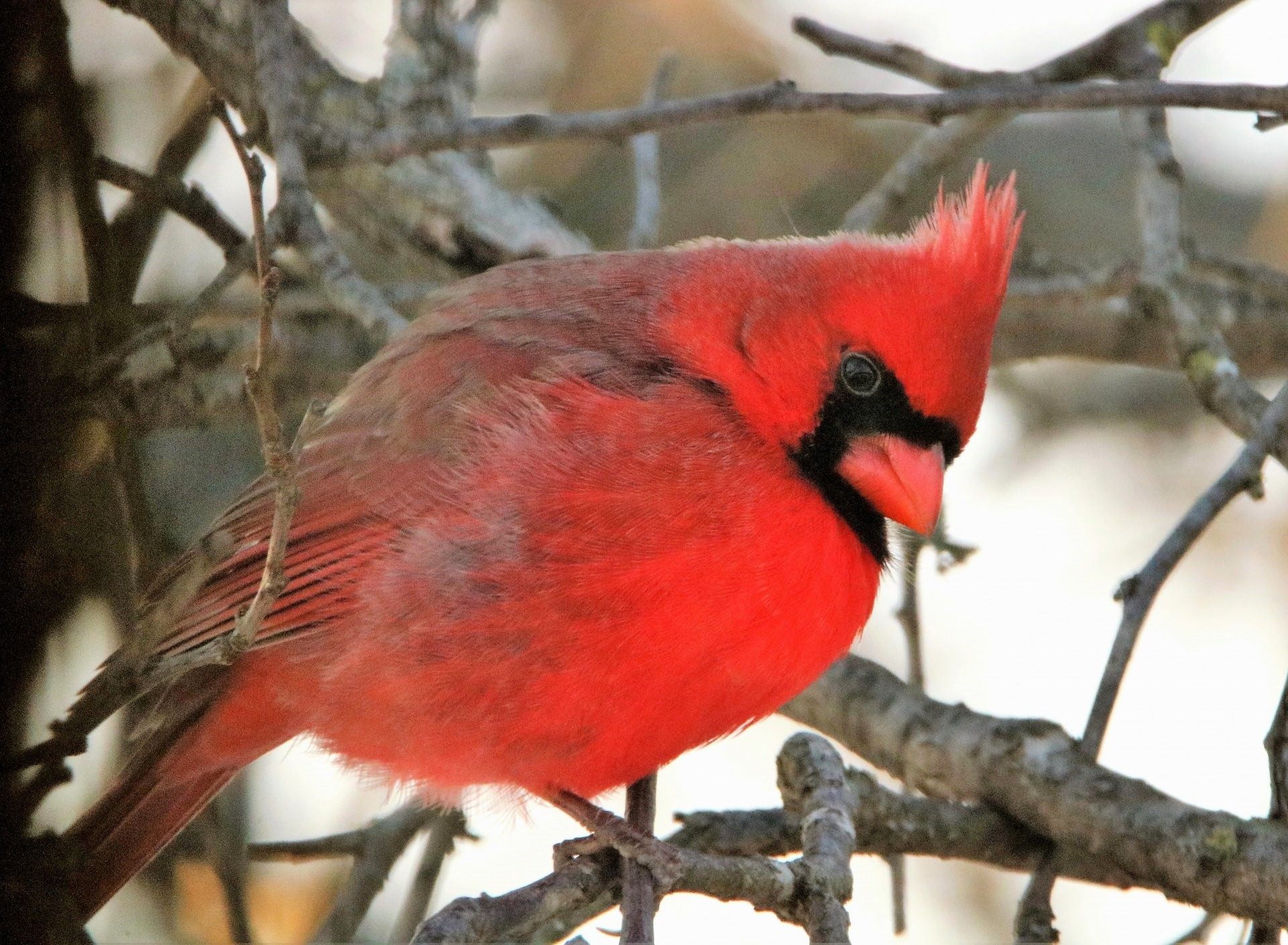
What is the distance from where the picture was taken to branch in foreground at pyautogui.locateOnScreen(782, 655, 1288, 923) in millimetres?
2457

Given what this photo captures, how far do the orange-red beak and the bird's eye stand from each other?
0.29 ft

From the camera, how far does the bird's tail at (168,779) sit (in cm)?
278

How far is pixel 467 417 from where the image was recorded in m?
2.65

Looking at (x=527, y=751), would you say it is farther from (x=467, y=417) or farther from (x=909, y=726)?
(x=909, y=726)

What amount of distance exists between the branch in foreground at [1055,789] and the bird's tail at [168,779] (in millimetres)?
1125

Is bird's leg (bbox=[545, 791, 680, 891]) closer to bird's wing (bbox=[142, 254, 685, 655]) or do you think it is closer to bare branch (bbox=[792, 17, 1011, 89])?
bird's wing (bbox=[142, 254, 685, 655])

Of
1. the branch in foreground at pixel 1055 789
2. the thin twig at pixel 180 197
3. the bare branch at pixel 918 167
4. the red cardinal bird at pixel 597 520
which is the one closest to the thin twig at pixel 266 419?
the thin twig at pixel 180 197

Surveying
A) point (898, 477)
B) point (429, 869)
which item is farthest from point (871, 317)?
point (429, 869)

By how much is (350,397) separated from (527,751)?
0.82m

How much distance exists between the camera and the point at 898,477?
8.25ft

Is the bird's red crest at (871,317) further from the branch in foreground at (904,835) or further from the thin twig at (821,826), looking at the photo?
the branch in foreground at (904,835)

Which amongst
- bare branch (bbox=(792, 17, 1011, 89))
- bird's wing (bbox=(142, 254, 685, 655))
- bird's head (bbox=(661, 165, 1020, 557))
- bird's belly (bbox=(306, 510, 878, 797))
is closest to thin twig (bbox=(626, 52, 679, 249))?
bird's wing (bbox=(142, 254, 685, 655))

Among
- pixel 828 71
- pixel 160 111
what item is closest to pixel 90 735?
pixel 160 111

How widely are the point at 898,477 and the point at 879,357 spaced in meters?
0.20
